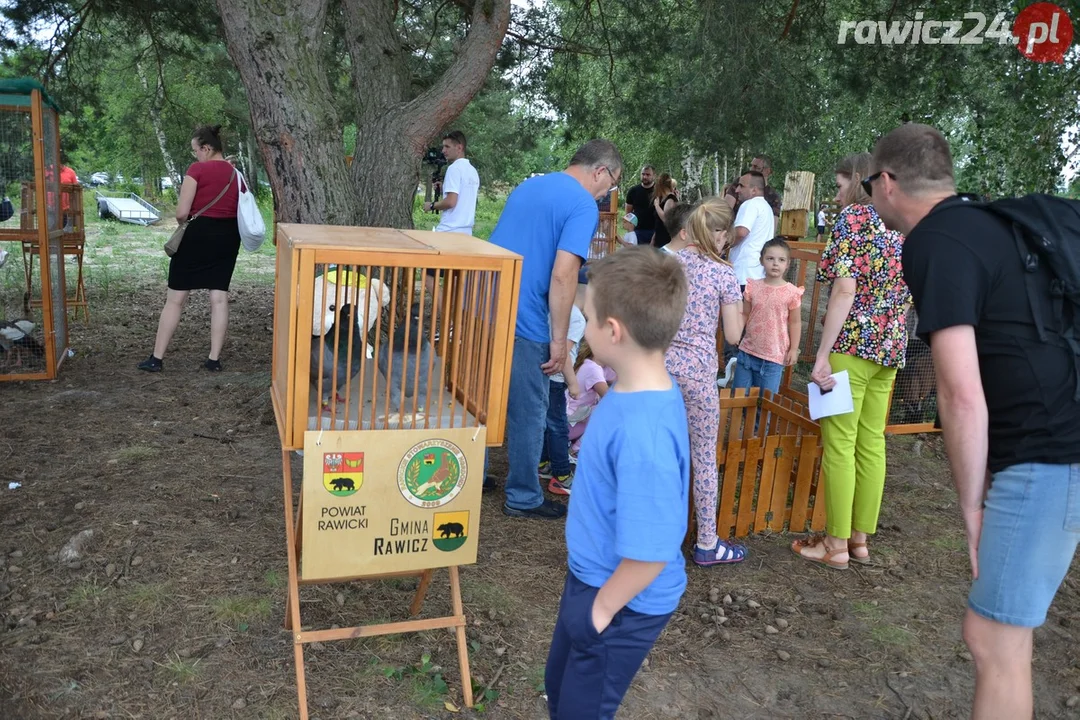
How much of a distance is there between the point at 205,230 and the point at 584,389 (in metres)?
3.29

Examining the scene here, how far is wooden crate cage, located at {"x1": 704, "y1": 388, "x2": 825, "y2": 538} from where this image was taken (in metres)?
4.11

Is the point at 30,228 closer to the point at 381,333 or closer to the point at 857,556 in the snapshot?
the point at 381,333

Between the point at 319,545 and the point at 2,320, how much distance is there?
17.0 feet

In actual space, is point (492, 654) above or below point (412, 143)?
below

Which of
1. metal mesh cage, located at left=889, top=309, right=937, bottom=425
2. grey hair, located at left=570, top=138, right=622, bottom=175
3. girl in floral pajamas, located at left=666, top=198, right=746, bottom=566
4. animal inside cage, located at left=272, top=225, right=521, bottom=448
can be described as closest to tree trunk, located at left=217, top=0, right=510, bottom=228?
grey hair, located at left=570, top=138, right=622, bottom=175

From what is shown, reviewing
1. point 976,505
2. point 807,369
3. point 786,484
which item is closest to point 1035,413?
point 976,505

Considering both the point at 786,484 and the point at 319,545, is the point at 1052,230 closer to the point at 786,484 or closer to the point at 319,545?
the point at 319,545

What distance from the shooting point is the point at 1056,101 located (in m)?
7.05

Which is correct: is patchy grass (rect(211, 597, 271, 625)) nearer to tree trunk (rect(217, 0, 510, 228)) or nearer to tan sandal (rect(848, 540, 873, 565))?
tree trunk (rect(217, 0, 510, 228))

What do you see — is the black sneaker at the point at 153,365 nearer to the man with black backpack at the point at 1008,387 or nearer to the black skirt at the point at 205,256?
the black skirt at the point at 205,256

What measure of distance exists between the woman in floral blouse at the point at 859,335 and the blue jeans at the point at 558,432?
1.43 metres

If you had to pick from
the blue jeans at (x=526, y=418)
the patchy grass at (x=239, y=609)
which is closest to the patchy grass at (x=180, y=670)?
the patchy grass at (x=239, y=609)

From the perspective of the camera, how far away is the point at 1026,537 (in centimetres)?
200

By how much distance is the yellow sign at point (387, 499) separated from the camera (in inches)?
94.0
